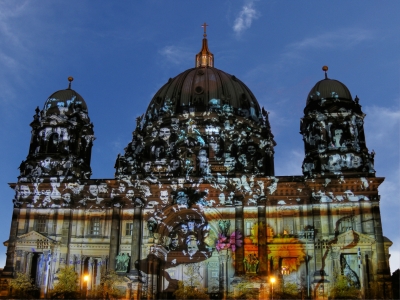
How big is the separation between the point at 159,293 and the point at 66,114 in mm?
21575

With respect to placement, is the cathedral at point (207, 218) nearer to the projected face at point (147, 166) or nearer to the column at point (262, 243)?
the column at point (262, 243)

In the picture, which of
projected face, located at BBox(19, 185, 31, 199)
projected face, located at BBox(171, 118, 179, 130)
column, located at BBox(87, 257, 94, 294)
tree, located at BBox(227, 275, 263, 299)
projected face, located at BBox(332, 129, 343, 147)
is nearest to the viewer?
tree, located at BBox(227, 275, 263, 299)

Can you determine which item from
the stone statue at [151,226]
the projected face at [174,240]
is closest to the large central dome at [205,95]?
the projected face at [174,240]

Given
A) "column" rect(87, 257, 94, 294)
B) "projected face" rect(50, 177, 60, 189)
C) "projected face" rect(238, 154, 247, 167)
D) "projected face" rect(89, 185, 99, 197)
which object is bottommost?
"column" rect(87, 257, 94, 294)

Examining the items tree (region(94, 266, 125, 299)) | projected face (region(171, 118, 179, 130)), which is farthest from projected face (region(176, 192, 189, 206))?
projected face (region(171, 118, 179, 130))

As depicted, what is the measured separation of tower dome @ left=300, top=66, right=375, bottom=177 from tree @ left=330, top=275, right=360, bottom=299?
10149mm

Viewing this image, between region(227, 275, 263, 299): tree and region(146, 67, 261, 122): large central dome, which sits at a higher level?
region(146, 67, 261, 122): large central dome

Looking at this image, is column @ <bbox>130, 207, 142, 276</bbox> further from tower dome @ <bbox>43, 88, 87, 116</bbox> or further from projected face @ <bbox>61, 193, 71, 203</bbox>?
tower dome @ <bbox>43, 88, 87, 116</bbox>

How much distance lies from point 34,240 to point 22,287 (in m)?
4.82

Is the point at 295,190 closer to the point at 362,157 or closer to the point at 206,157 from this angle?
the point at 362,157

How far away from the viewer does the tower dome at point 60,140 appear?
185 ft

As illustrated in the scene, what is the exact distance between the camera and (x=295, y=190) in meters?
51.8

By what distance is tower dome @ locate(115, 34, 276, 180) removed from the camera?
60.3 m

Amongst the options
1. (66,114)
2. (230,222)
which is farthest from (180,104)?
(230,222)
